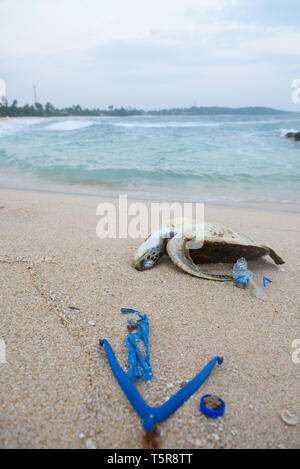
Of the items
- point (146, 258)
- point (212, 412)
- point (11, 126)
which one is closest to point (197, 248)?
point (146, 258)

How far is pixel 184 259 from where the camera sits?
3217 millimetres

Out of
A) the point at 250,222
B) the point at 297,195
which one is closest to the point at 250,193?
the point at 297,195

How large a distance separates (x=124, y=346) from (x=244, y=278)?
1440 mm

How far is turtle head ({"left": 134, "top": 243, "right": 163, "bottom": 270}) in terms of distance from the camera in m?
3.19

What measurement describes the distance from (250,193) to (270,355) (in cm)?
576

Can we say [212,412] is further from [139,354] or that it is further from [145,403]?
[139,354]

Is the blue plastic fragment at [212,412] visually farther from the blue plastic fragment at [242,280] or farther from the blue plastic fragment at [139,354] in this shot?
the blue plastic fragment at [242,280]

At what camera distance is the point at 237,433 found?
1584mm

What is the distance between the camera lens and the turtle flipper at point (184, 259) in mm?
3090

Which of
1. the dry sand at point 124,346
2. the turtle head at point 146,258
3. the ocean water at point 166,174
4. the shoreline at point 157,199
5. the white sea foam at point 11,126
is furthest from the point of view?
the white sea foam at point 11,126

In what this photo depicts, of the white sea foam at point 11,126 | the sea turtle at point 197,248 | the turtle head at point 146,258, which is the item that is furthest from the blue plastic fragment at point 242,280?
the white sea foam at point 11,126

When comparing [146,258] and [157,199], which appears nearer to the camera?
[146,258]

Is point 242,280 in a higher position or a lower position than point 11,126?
lower

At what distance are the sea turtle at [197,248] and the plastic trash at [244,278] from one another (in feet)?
0.30
